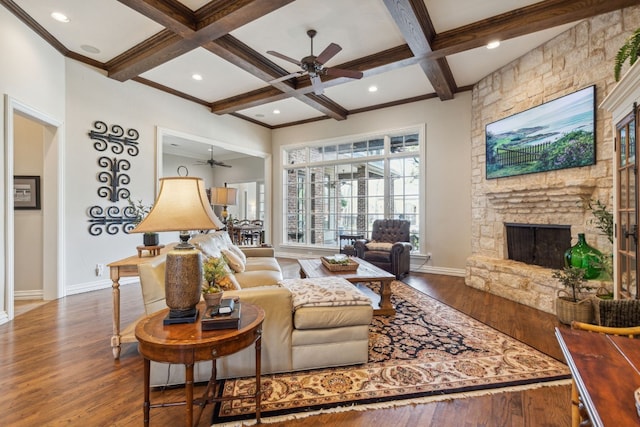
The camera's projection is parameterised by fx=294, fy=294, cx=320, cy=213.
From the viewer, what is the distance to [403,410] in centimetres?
173

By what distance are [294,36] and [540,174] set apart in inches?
143

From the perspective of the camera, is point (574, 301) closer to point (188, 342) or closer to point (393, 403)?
point (393, 403)

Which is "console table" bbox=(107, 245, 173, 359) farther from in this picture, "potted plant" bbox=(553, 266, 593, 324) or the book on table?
"potted plant" bbox=(553, 266, 593, 324)

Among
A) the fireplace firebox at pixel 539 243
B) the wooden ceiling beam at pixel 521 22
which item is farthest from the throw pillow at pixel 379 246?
the wooden ceiling beam at pixel 521 22

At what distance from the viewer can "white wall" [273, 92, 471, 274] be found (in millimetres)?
5180

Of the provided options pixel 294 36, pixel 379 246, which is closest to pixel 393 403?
pixel 379 246

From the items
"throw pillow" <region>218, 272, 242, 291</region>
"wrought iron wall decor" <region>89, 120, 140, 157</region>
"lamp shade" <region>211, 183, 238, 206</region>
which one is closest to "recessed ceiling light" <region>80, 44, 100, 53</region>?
"wrought iron wall decor" <region>89, 120, 140, 157</region>

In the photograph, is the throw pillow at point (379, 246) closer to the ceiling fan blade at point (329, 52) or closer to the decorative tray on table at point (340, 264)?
the decorative tray on table at point (340, 264)

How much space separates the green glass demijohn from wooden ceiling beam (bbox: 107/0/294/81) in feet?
12.7

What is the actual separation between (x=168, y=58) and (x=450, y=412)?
15.5ft

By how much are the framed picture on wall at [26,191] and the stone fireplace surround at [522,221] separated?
20.7 ft

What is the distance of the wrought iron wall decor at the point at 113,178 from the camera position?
4414 mm

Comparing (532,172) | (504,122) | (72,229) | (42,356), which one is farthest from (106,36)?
(532,172)

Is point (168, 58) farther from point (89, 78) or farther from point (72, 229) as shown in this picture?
point (72, 229)
